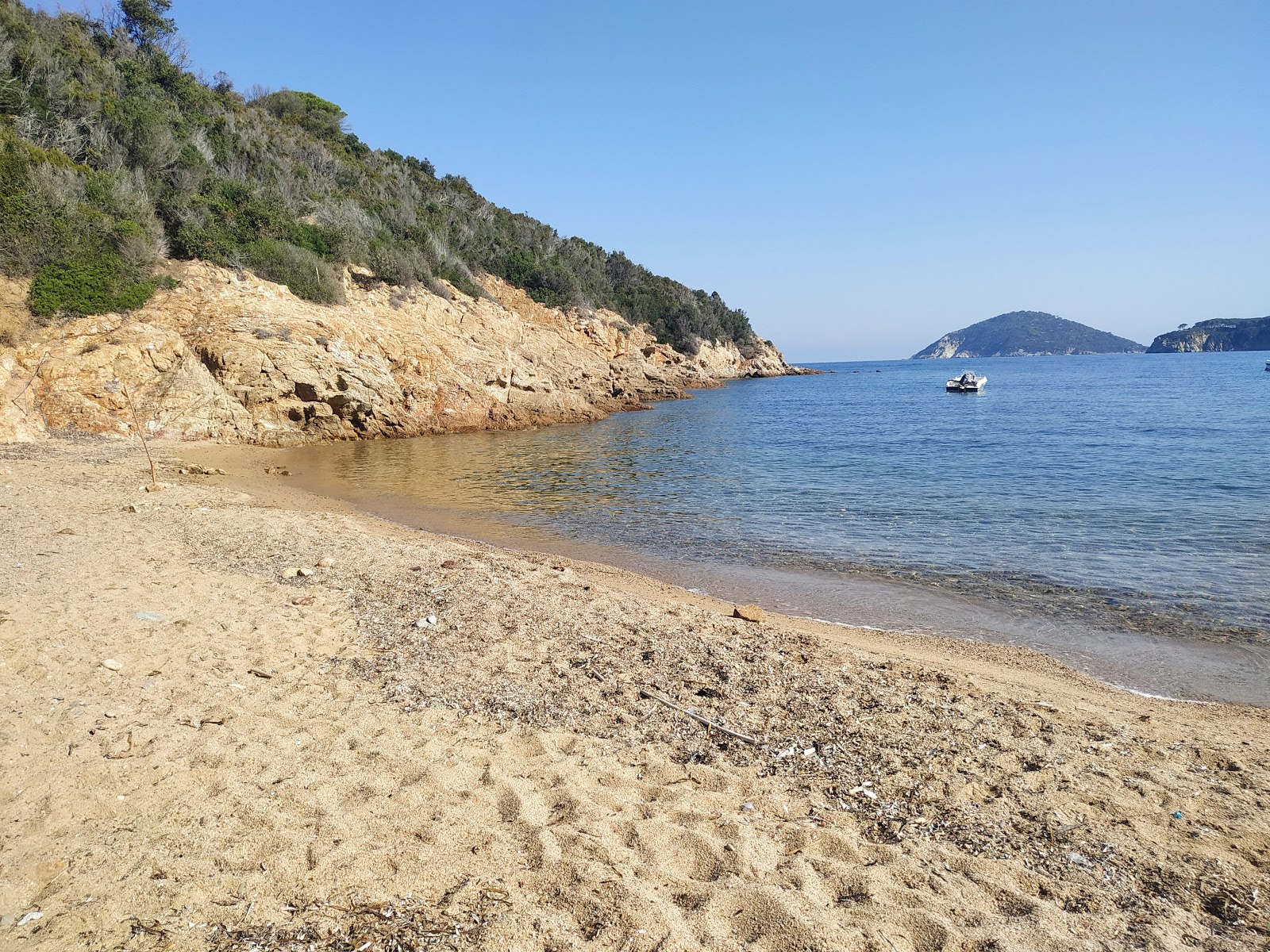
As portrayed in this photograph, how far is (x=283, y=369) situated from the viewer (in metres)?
21.2

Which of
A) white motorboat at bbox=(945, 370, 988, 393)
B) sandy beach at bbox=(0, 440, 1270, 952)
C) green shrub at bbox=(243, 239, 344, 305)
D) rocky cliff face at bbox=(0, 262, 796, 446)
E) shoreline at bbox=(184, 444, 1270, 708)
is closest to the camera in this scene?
sandy beach at bbox=(0, 440, 1270, 952)

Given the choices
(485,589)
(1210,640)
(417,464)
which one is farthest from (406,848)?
(417,464)

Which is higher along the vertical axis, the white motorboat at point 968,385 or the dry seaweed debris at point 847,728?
the white motorboat at point 968,385

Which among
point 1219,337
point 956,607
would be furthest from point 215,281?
point 1219,337

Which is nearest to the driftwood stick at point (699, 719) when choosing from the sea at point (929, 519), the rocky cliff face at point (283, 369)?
the sea at point (929, 519)

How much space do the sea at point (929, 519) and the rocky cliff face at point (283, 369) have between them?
5.89 feet

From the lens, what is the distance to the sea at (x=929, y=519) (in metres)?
7.71

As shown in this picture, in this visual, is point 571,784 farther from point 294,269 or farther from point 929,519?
point 294,269

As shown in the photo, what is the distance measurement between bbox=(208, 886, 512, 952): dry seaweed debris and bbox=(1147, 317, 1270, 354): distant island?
207995 mm

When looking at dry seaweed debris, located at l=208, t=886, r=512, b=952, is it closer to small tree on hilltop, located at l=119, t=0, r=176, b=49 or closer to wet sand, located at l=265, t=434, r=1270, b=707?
wet sand, located at l=265, t=434, r=1270, b=707

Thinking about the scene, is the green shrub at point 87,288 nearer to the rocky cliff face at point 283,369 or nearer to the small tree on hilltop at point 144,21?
the rocky cliff face at point 283,369

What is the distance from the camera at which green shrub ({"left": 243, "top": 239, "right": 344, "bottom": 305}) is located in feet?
77.8

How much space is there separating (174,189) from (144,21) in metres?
19.4

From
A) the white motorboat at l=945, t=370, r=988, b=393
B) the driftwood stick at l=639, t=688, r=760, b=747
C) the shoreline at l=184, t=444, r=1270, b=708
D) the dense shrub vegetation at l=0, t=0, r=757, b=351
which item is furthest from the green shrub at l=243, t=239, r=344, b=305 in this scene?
the white motorboat at l=945, t=370, r=988, b=393
